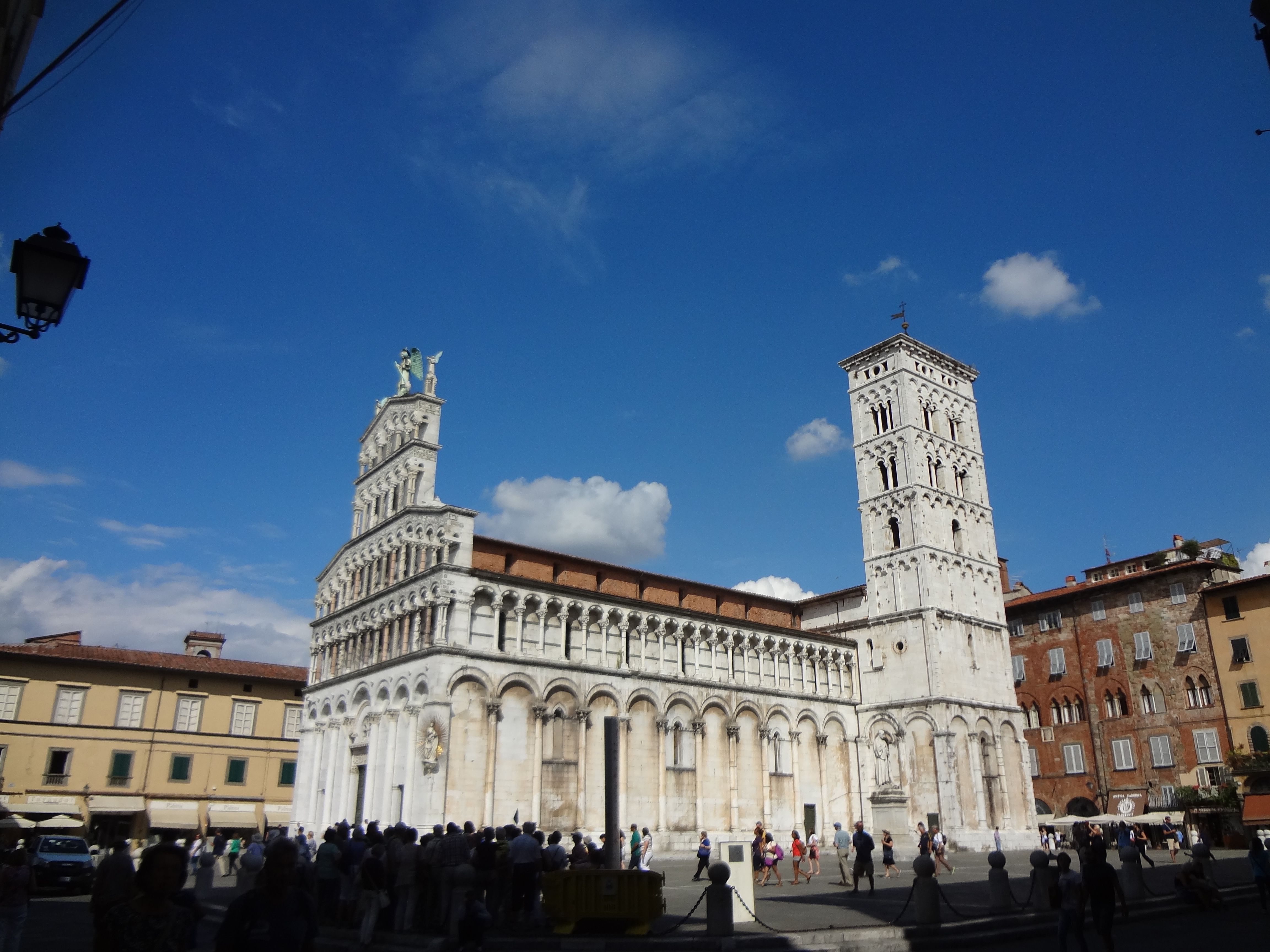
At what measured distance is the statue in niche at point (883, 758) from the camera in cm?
4306

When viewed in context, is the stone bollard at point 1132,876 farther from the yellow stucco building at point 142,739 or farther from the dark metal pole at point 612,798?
the yellow stucco building at point 142,739

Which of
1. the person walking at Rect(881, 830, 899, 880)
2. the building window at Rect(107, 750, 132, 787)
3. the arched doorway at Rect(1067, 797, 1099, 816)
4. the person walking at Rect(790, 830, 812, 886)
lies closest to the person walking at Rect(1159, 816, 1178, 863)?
the arched doorway at Rect(1067, 797, 1099, 816)

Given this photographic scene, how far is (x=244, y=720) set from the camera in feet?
152

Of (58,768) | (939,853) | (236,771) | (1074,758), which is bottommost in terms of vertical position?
(939,853)

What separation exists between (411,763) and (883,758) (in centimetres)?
2285

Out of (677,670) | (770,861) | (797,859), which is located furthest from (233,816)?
(797,859)

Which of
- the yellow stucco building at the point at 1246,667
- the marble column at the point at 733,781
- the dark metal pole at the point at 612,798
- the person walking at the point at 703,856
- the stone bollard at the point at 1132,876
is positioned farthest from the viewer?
the yellow stucco building at the point at 1246,667

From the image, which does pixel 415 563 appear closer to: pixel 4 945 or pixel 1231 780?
pixel 4 945

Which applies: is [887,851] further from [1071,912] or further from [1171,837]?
[1171,837]

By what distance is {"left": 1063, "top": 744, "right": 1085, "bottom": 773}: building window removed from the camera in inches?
1843

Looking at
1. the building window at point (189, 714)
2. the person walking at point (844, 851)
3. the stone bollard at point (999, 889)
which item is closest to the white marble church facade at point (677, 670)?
the person walking at point (844, 851)

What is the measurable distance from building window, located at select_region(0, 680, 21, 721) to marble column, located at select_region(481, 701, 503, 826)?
23.2 meters

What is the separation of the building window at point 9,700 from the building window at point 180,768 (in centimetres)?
679

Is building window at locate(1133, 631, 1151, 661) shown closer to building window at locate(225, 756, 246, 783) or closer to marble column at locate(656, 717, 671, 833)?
marble column at locate(656, 717, 671, 833)
